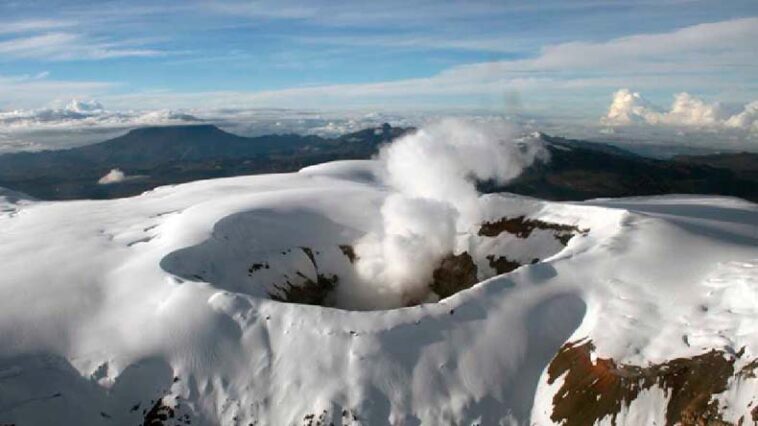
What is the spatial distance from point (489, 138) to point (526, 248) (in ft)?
150

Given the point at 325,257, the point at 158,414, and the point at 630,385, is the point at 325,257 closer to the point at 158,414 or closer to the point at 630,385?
the point at 158,414

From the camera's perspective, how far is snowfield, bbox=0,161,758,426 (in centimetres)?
4162

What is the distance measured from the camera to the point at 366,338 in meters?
46.9

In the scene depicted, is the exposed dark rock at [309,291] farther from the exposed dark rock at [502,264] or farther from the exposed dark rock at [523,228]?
the exposed dark rock at [523,228]

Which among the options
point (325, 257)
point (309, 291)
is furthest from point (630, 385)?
point (325, 257)

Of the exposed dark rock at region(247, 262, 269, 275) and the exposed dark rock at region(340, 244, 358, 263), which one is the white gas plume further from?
the exposed dark rock at region(247, 262, 269, 275)

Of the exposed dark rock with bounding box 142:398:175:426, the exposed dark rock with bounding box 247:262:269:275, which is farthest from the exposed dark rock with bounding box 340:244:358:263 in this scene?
the exposed dark rock with bounding box 142:398:175:426

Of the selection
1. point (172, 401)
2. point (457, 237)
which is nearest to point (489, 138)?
point (457, 237)

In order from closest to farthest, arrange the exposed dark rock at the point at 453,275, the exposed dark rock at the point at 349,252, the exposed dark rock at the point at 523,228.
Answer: the exposed dark rock at the point at 523,228 < the exposed dark rock at the point at 453,275 < the exposed dark rock at the point at 349,252

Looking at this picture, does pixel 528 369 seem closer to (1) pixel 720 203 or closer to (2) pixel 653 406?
(2) pixel 653 406

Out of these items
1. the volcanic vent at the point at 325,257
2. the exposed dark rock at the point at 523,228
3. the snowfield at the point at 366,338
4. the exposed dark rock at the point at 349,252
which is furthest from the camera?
the exposed dark rock at the point at 349,252

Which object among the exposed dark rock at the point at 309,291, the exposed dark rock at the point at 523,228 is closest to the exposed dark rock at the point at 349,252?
the exposed dark rock at the point at 309,291

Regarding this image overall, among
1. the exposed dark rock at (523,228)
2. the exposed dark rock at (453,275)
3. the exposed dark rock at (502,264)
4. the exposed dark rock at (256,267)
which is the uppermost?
the exposed dark rock at (523,228)

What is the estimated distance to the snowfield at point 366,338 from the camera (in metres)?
41.6
